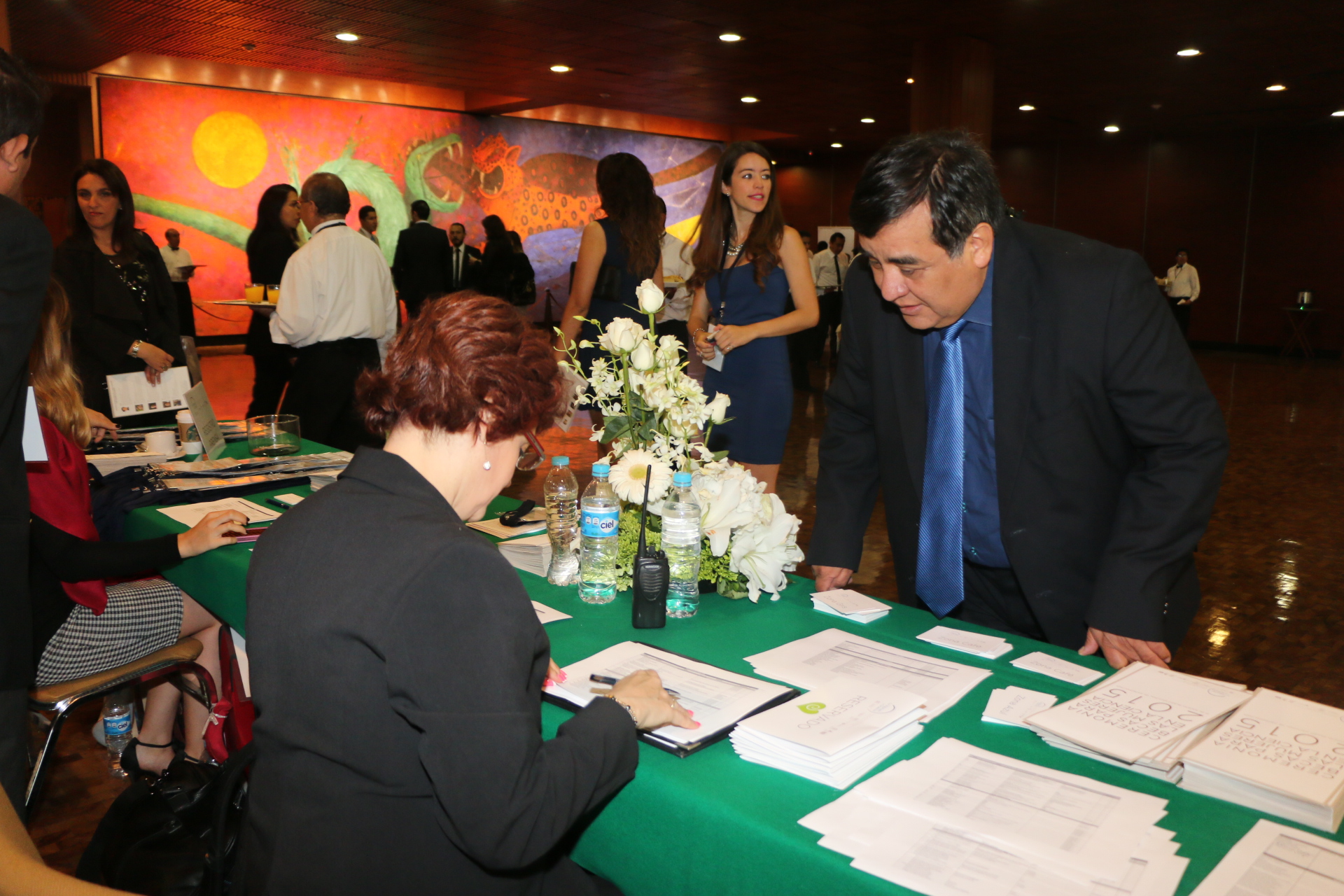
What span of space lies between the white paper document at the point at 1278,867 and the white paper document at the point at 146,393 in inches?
132

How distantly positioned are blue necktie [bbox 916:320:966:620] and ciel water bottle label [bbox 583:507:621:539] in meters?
0.64

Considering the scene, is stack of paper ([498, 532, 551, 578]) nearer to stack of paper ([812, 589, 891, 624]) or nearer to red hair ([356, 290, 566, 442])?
stack of paper ([812, 589, 891, 624])

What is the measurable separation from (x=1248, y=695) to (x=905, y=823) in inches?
25.8

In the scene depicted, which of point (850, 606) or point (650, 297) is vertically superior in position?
point (650, 297)

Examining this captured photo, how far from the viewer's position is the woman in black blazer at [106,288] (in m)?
3.56

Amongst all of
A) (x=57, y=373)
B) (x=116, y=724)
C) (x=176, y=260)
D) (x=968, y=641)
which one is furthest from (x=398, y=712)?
(x=176, y=260)

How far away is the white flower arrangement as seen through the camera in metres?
1.79

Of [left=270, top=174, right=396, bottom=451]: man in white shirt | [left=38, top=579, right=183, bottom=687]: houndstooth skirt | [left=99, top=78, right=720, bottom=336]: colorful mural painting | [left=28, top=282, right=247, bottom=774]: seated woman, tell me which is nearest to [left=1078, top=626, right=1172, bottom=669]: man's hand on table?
[left=28, top=282, right=247, bottom=774]: seated woman

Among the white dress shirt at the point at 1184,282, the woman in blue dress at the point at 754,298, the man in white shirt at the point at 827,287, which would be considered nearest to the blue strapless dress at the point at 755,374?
the woman in blue dress at the point at 754,298

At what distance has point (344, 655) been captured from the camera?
3.43 ft

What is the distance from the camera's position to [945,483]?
1.87m

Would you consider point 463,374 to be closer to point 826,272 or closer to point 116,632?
point 116,632

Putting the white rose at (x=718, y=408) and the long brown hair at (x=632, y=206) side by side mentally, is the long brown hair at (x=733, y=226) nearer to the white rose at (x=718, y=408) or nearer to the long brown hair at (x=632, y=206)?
the long brown hair at (x=632, y=206)

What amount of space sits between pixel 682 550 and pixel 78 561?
4.63 feet
